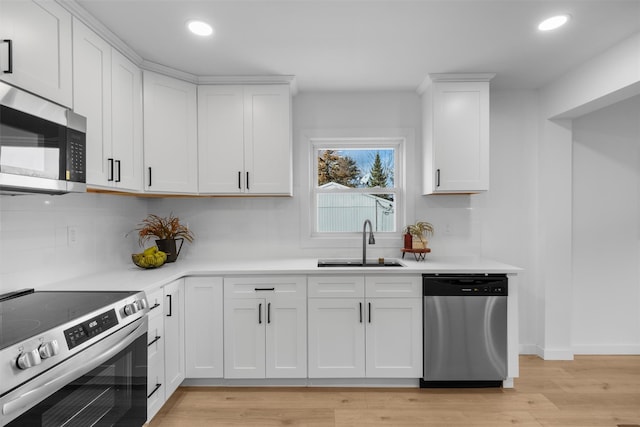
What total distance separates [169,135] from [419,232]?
2.22 meters

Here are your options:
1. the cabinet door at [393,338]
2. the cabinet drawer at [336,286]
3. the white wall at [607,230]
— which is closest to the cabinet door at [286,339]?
the cabinet drawer at [336,286]

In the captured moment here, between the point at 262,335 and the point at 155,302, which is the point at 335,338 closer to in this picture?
the point at 262,335

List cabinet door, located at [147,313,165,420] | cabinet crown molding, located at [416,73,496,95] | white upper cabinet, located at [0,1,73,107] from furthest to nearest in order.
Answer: cabinet crown molding, located at [416,73,496,95] → cabinet door, located at [147,313,165,420] → white upper cabinet, located at [0,1,73,107]

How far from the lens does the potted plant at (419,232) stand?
307cm

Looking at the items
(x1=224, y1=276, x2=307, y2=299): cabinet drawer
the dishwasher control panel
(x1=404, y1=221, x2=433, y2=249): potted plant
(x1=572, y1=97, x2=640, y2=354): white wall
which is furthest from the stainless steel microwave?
(x1=572, y1=97, x2=640, y2=354): white wall

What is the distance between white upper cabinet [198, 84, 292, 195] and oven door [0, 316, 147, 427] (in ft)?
4.39

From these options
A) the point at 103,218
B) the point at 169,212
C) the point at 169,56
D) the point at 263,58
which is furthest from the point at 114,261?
the point at 263,58

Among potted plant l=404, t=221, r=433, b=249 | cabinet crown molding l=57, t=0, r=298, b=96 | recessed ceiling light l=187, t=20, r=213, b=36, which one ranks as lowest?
potted plant l=404, t=221, r=433, b=249

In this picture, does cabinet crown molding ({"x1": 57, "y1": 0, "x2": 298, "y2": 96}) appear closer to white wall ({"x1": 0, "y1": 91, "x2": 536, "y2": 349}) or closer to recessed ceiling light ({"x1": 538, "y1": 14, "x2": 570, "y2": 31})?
white wall ({"x1": 0, "y1": 91, "x2": 536, "y2": 349})

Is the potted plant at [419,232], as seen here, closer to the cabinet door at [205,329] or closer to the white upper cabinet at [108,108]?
the cabinet door at [205,329]

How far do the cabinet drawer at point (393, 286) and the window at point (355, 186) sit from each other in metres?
0.83

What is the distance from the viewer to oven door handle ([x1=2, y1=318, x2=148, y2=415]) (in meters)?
1.13

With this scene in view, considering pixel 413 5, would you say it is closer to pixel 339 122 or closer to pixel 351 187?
pixel 339 122

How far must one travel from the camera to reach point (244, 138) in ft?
9.61
